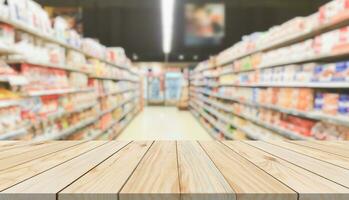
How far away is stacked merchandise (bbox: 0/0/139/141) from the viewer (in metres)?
2.04

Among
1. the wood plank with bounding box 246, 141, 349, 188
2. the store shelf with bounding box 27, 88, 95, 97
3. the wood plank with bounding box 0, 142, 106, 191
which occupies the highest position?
the store shelf with bounding box 27, 88, 95, 97

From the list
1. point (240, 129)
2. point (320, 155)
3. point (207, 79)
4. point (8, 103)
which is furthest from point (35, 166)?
point (207, 79)

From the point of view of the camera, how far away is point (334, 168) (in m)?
0.82

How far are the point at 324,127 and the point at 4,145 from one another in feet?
8.43

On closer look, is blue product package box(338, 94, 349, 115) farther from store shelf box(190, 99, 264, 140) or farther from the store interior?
store shelf box(190, 99, 264, 140)

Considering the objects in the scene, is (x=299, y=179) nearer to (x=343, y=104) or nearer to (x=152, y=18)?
(x=343, y=104)

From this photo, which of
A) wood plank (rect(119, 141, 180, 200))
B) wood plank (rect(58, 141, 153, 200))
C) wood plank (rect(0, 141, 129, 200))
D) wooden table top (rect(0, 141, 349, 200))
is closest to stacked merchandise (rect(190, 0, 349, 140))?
wooden table top (rect(0, 141, 349, 200))

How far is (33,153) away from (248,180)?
85 cm

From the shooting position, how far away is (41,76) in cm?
263

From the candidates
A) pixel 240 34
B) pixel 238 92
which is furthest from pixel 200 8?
pixel 238 92

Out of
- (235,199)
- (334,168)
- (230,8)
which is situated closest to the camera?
(235,199)

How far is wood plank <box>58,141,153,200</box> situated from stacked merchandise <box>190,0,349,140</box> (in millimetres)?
1832

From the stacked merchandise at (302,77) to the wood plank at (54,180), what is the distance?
195 cm

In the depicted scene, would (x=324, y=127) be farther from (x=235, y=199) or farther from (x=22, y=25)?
(x=22, y=25)
